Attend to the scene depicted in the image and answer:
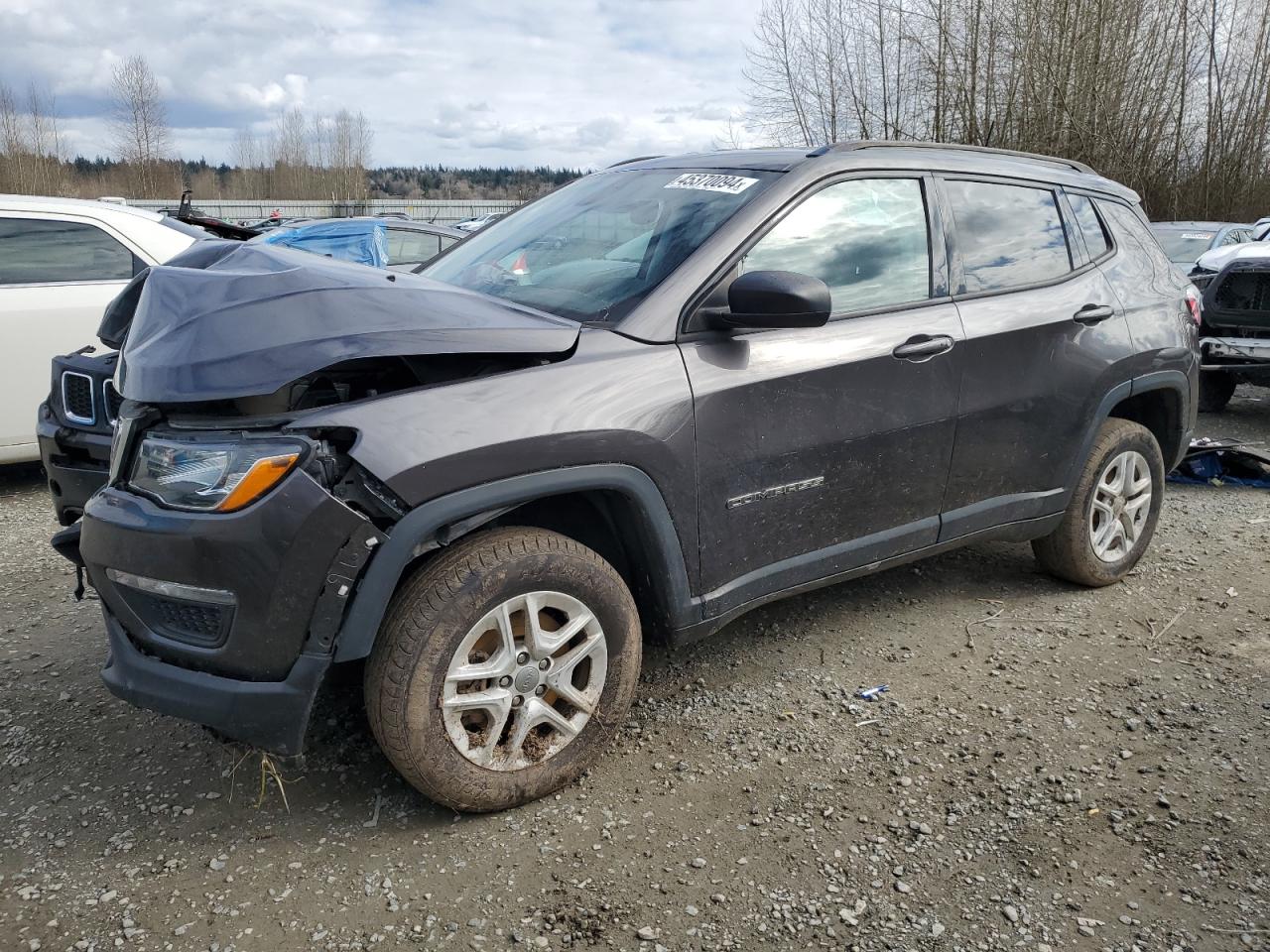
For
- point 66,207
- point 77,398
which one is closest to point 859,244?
point 77,398

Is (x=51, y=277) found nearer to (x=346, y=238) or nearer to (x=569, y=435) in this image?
(x=569, y=435)

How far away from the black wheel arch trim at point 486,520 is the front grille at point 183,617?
0.95ft

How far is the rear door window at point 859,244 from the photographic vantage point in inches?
125

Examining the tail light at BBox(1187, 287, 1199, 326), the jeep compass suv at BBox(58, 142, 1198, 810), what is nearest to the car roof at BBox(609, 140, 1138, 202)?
the jeep compass suv at BBox(58, 142, 1198, 810)

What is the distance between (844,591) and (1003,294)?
142 centimetres

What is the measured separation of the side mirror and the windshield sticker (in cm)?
51

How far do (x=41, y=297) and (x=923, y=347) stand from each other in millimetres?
4955

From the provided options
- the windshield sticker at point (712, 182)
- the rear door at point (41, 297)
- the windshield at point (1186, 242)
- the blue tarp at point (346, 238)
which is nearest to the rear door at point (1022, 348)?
the windshield sticker at point (712, 182)

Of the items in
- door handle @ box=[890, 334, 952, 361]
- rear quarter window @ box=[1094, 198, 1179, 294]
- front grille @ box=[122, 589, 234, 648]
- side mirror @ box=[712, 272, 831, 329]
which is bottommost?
front grille @ box=[122, 589, 234, 648]

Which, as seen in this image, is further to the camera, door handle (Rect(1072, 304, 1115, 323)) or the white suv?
the white suv

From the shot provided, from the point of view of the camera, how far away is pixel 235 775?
2.94 m

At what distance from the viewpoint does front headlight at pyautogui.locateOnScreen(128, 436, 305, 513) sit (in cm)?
233

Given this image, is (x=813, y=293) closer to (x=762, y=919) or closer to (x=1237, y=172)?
(x=762, y=919)

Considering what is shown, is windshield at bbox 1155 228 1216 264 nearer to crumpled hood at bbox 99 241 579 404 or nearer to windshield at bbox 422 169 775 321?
windshield at bbox 422 169 775 321
